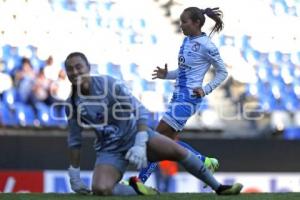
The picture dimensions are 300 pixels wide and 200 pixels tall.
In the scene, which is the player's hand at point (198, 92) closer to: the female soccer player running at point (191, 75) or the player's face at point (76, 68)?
the female soccer player running at point (191, 75)

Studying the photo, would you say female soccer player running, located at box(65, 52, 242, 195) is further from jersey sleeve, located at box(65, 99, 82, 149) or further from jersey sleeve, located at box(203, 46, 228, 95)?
jersey sleeve, located at box(203, 46, 228, 95)

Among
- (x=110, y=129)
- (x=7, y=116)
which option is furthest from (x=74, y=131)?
(x=7, y=116)

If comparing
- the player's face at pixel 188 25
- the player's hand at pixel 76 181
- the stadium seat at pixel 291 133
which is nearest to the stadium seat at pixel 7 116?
the stadium seat at pixel 291 133

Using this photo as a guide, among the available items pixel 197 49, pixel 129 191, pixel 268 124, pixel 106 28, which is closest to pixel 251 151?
pixel 268 124

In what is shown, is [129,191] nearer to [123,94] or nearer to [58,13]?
[123,94]

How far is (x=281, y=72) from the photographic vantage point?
10695 millimetres

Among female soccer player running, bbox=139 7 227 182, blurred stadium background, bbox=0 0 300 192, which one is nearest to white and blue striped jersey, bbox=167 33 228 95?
female soccer player running, bbox=139 7 227 182

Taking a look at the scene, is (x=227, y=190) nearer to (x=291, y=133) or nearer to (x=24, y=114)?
(x=24, y=114)

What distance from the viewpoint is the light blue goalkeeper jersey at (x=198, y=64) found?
5297 mm

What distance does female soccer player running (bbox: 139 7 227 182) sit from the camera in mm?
A: 5285

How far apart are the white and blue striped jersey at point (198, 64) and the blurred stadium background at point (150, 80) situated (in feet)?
12.5

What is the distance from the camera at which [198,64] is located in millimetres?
5348

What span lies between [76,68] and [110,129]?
0.46m

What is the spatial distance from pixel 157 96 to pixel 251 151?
158 cm
